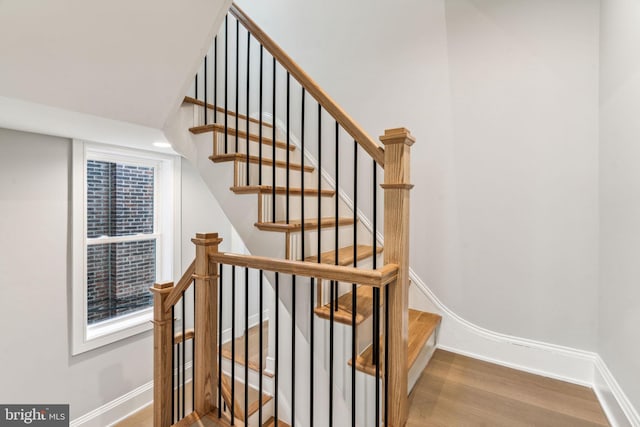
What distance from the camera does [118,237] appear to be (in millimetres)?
2955

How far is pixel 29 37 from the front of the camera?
4.21 ft

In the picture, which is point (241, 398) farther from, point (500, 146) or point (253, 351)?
point (500, 146)

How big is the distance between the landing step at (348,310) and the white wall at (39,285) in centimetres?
228

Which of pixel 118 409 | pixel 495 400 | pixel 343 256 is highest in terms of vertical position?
pixel 343 256

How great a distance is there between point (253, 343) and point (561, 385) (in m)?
2.35

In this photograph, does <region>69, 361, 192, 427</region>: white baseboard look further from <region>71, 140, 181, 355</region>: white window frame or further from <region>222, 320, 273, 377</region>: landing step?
<region>222, 320, 273, 377</region>: landing step

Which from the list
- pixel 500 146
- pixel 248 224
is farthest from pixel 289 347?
pixel 500 146

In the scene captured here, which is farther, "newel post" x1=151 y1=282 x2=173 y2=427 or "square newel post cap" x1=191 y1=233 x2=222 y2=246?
"newel post" x1=151 y1=282 x2=173 y2=427

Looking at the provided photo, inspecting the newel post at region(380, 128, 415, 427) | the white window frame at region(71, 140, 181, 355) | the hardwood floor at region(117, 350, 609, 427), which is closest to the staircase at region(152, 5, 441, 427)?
the newel post at region(380, 128, 415, 427)

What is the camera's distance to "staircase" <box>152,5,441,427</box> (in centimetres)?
132

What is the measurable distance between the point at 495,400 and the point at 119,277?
3.26 meters

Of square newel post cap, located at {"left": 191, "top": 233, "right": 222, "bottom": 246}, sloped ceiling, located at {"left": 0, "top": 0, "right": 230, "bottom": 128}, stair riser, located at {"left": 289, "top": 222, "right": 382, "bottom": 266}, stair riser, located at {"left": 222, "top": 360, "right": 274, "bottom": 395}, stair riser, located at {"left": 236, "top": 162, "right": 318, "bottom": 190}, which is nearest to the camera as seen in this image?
sloped ceiling, located at {"left": 0, "top": 0, "right": 230, "bottom": 128}

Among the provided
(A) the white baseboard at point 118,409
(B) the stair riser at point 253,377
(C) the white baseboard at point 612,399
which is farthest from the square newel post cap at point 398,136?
(A) the white baseboard at point 118,409

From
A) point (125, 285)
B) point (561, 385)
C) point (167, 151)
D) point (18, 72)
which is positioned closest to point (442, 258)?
point (561, 385)
